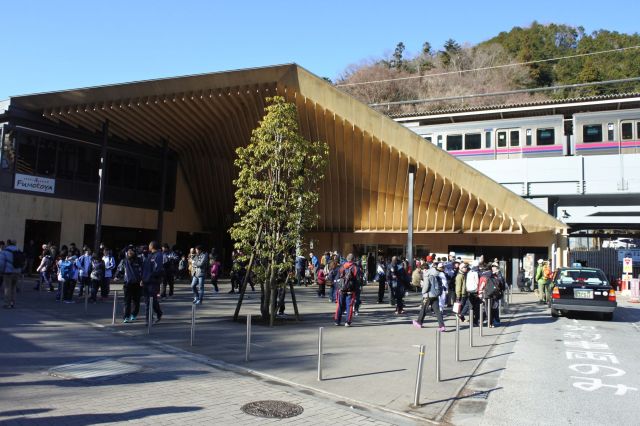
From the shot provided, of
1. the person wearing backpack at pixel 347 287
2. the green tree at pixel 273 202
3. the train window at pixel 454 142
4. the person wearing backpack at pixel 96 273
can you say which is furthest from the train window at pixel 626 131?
the person wearing backpack at pixel 96 273

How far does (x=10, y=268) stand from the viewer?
488 inches

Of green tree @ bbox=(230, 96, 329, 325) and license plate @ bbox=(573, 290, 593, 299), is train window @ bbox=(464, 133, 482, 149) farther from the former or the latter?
green tree @ bbox=(230, 96, 329, 325)

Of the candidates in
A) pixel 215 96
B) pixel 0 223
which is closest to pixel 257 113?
pixel 215 96

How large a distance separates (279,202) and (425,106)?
49877 millimetres

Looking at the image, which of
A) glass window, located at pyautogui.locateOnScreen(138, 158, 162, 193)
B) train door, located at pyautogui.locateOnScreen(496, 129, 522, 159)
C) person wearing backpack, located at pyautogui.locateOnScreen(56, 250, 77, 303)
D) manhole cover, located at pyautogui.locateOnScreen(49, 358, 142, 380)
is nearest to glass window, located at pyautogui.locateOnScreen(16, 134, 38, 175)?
glass window, located at pyautogui.locateOnScreen(138, 158, 162, 193)

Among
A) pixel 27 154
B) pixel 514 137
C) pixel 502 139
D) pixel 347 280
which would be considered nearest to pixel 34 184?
pixel 27 154

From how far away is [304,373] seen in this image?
23.8 ft

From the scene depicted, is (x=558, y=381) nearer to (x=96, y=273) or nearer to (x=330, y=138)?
(x=96, y=273)

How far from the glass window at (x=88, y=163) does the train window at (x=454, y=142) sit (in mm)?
20503

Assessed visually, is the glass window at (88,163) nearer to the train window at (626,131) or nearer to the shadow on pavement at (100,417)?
the shadow on pavement at (100,417)

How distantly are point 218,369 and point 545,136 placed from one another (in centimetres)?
2636

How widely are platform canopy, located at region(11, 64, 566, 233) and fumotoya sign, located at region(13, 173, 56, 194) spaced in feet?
10.3

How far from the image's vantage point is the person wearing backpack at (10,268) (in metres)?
12.4

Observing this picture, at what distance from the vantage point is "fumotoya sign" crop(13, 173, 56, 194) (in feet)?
75.2
